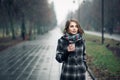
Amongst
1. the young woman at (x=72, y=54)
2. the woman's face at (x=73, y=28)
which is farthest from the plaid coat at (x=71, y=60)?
the woman's face at (x=73, y=28)

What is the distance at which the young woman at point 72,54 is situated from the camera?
14.9 ft

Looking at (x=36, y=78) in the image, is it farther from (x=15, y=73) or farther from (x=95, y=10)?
(x=95, y=10)

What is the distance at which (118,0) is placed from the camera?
5803cm

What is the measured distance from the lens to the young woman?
455 centimetres

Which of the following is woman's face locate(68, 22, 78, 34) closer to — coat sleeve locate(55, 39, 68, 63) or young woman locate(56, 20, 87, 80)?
young woman locate(56, 20, 87, 80)

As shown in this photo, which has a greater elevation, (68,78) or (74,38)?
(74,38)

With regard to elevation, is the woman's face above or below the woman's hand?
above

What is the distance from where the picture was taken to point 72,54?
457cm

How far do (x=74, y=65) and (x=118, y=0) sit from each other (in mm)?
55517

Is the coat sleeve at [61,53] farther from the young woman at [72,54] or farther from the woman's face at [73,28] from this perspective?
the woman's face at [73,28]

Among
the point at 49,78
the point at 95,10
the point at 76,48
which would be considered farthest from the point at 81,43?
the point at 95,10

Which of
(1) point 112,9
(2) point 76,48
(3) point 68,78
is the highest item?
(1) point 112,9

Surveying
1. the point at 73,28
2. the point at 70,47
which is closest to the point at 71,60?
the point at 70,47

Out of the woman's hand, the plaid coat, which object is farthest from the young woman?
the woman's hand
